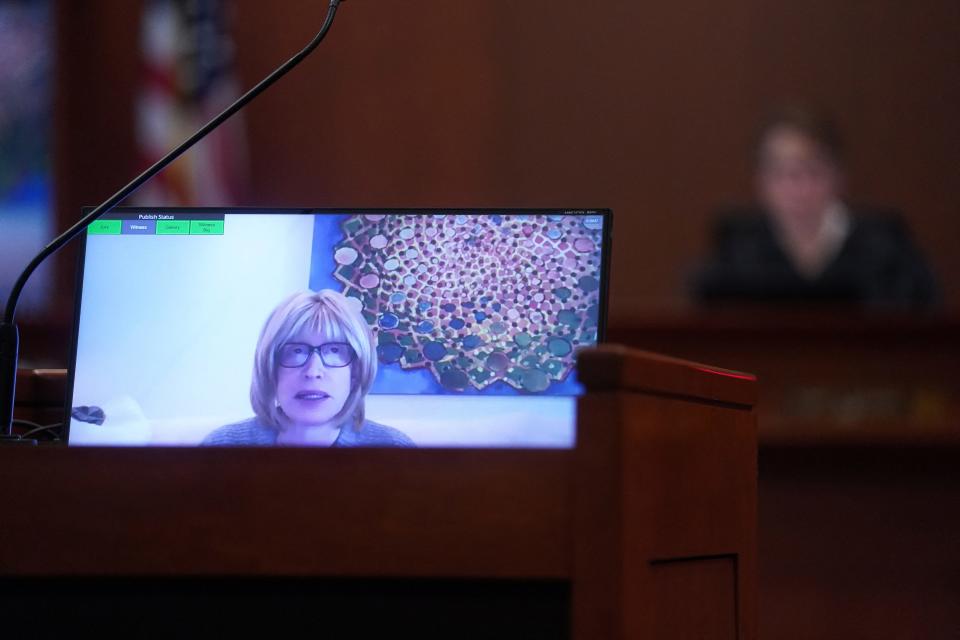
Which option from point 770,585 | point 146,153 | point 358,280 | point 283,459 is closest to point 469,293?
point 358,280

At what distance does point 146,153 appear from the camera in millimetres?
4453

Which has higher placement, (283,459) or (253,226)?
(253,226)

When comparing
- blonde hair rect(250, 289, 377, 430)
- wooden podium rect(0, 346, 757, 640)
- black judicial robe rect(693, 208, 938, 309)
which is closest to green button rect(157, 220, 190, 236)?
blonde hair rect(250, 289, 377, 430)

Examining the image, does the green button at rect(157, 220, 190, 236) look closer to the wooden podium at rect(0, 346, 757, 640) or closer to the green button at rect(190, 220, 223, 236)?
the green button at rect(190, 220, 223, 236)

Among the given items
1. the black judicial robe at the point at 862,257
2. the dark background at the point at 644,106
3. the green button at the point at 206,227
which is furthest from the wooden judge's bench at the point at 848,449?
the dark background at the point at 644,106

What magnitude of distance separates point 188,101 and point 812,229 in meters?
2.36

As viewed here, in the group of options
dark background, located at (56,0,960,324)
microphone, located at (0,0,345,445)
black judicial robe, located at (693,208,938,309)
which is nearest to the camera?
microphone, located at (0,0,345,445)

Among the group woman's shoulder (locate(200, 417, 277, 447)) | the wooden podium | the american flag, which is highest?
the american flag

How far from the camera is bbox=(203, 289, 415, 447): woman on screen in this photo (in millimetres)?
1207

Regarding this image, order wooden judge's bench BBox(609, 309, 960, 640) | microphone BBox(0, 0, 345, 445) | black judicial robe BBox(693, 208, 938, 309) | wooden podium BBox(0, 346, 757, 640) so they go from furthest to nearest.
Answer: black judicial robe BBox(693, 208, 938, 309), wooden judge's bench BBox(609, 309, 960, 640), microphone BBox(0, 0, 345, 445), wooden podium BBox(0, 346, 757, 640)

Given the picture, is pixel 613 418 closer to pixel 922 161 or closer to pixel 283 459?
pixel 283 459

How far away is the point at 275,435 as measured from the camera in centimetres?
121

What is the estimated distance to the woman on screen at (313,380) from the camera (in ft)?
3.96

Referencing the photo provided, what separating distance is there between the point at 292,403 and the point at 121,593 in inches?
11.6
